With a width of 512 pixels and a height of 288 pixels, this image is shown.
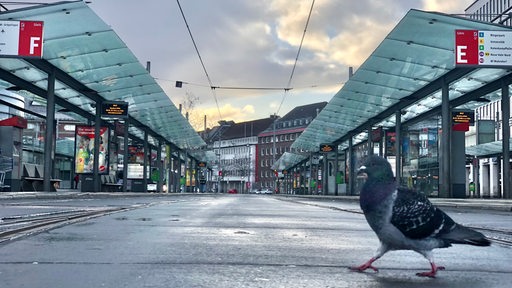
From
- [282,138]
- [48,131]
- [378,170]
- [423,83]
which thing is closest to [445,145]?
[423,83]

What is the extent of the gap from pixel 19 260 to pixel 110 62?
2167 centimetres

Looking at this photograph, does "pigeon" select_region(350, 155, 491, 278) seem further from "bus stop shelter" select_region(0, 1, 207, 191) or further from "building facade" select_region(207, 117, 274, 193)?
"building facade" select_region(207, 117, 274, 193)

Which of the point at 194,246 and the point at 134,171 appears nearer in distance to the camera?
the point at 194,246

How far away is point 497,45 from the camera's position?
63.0 ft

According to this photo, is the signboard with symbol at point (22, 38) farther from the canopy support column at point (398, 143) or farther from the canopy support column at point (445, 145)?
the canopy support column at point (398, 143)

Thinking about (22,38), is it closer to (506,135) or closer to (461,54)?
(461,54)

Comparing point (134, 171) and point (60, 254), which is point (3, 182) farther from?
point (60, 254)

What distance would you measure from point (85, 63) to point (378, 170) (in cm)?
2325

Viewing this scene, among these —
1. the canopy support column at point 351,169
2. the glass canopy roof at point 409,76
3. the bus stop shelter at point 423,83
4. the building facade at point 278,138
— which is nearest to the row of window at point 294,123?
the building facade at point 278,138

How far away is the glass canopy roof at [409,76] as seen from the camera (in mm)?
19141

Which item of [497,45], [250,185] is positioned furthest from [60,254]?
[250,185]

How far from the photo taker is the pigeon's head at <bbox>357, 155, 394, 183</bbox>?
3.80m

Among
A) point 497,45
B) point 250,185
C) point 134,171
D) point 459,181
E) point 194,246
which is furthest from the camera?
point 250,185

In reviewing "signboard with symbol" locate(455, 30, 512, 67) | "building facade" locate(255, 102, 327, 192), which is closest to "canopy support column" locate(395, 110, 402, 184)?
"signboard with symbol" locate(455, 30, 512, 67)
